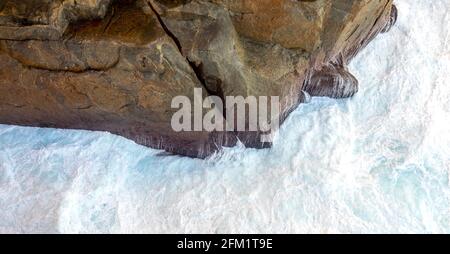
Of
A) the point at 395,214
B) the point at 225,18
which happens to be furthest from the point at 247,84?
the point at 395,214

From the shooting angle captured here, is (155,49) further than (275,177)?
No

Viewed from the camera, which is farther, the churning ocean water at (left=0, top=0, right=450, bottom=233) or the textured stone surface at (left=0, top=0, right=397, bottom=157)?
the churning ocean water at (left=0, top=0, right=450, bottom=233)

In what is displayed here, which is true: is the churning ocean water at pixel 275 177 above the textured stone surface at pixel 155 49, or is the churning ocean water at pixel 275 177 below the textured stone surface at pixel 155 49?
below

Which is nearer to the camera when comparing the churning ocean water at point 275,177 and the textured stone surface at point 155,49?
the textured stone surface at point 155,49

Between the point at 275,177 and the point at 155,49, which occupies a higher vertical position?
the point at 155,49

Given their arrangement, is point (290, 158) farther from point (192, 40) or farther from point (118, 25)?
point (118, 25)
